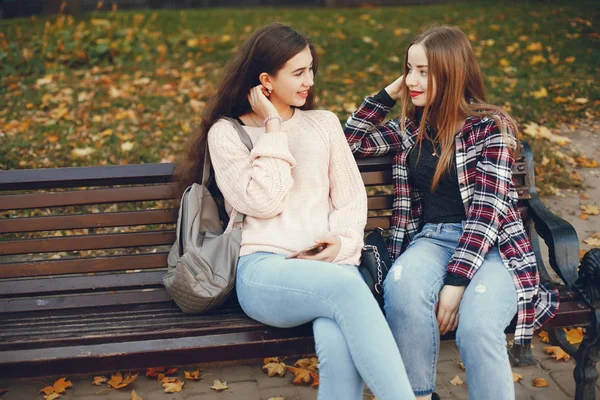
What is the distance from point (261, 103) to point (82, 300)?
127 cm

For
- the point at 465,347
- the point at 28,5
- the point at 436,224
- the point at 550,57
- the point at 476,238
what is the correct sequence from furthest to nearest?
the point at 28,5, the point at 550,57, the point at 436,224, the point at 476,238, the point at 465,347

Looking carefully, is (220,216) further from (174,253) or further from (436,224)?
(436,224)

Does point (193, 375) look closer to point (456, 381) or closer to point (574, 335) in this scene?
point (456, 381)

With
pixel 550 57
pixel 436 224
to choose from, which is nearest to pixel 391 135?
pixel 436 224

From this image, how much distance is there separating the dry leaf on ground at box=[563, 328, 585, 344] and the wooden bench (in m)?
0.37

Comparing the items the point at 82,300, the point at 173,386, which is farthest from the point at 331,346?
the point at 82,300

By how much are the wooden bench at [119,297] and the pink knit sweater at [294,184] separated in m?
0.32

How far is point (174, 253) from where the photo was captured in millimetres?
3168

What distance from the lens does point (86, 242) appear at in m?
3.50

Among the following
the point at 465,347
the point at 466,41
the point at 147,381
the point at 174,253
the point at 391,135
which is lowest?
the point at 147,381

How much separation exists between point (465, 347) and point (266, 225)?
101 centimetres

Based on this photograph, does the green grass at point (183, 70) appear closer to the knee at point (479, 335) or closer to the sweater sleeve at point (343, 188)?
the sweater sleeve at point (343, 188)

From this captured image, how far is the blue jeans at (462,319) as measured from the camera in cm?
278

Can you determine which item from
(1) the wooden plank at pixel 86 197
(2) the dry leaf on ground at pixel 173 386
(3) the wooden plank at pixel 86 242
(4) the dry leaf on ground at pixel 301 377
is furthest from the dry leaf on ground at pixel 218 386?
(1) the wooden plank at pixel 86 197
